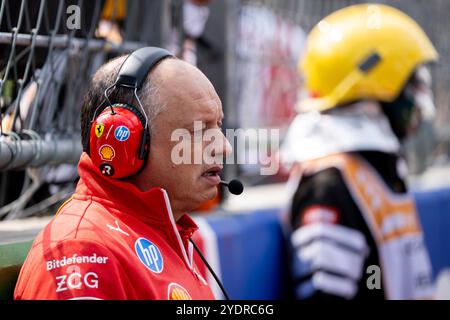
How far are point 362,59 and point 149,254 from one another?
3061 mm

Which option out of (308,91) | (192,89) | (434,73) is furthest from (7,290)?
(434,73)

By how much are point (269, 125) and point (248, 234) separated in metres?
1.33

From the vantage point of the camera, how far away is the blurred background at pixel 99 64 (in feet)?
9.61

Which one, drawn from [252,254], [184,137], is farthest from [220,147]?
[252,254]

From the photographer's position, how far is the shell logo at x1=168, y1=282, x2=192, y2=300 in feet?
7.08

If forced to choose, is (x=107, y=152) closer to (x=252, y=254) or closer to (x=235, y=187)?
(x=235, y=187)

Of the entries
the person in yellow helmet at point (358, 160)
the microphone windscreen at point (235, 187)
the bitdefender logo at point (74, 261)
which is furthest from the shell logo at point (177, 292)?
the person in yellow helmet at point (358, 160)

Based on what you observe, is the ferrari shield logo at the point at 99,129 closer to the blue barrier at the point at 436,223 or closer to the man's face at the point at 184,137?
the man's face at the point at 184,137

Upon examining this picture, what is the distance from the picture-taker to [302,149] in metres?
4.86

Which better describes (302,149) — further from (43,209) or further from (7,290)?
(7,290)

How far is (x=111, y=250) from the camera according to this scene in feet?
6.79

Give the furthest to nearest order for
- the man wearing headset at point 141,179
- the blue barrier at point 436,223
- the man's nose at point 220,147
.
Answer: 1. the blue barrier at point 436,223
2. the man's nose at point 220,147
3. the man wearing headset at point 141,179

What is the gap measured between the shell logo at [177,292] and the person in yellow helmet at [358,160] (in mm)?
2126

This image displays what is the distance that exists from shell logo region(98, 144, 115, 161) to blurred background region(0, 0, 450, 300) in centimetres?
44
